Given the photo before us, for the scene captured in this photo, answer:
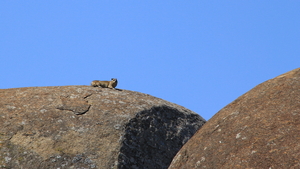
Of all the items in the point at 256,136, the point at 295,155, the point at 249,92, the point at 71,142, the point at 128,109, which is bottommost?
the point at 295,155

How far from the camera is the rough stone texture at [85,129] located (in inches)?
514

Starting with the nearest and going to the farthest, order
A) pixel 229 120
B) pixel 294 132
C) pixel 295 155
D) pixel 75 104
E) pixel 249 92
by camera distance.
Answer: pixel 295 155 → pixel 294 132 → pixel 229 120 → pixel 249 92 → pixel 75 104

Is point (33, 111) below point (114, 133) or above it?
above

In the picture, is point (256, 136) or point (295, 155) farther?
point (256, 136)

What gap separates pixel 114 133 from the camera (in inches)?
547

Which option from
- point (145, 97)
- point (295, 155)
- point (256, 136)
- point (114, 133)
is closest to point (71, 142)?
point (114, 133)

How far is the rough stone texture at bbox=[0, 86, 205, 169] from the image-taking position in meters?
13.1

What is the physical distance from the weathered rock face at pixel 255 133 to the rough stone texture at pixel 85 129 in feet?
17.7

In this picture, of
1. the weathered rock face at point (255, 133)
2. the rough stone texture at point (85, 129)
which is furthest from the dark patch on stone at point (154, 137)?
the weathered rock face at point (255, 133)

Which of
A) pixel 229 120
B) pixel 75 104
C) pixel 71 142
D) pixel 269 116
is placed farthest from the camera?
pixel 75 104

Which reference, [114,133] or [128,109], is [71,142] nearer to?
[114,133]

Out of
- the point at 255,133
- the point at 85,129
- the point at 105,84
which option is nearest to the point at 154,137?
the point at 85,129

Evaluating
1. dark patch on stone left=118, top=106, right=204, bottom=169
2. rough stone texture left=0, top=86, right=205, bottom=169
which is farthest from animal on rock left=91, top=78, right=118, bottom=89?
dark patch on stone left=118, top=106, right=204, bottom=169

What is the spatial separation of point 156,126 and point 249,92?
6.21 metres
